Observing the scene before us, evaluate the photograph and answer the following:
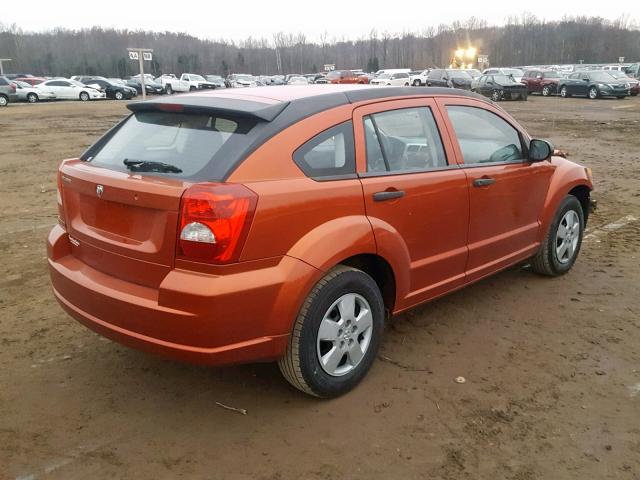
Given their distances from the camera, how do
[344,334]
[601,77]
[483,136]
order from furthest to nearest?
1. [601,77]
2. [483,136]
3. [344,334]

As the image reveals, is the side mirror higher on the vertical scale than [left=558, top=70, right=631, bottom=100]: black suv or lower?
lower

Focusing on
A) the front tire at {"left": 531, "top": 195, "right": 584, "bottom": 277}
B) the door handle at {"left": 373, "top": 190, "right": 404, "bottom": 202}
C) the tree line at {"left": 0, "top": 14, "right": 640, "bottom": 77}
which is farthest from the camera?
the tree line at {"left": 0, "top": 14, "right": 640, "bottom": 77}

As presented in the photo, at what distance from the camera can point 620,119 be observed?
20938mm

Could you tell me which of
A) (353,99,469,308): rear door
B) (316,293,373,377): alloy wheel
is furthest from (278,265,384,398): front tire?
(353,99,469,308): rear door

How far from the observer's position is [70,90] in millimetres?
40375

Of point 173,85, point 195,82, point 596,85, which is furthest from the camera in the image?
point 195,82

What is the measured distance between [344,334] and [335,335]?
8 cm

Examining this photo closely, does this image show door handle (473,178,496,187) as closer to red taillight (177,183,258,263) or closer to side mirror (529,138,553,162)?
side mirror (529,138,553,162)

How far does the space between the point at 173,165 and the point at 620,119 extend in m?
21.7

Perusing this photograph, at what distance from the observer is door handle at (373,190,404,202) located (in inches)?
130

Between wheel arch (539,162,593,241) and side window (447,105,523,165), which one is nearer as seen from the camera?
side window (447,105,523,165)

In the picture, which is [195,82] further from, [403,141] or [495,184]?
[403,141]

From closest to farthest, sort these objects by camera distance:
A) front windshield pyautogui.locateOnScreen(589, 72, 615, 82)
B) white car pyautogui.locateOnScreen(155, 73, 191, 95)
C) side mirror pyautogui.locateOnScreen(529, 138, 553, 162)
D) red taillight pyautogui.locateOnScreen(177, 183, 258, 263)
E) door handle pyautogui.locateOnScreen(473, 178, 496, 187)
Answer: red taillight pyautogui.locateOnScreen(177, 183, 258, 263), door handle pyautogui.locateOnScreen(473, 178, 496, 187), side mirror pyautogui.locateOnScreen(529, 138, 553, 162), front windshield pyautogui.locateOnScreen(589, 72, 615, 82), white car pyautogui.locateOnScreen(155, 73, 191, 95)

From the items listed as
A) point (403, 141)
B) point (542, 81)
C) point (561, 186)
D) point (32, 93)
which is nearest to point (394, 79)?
point (542, 81)
